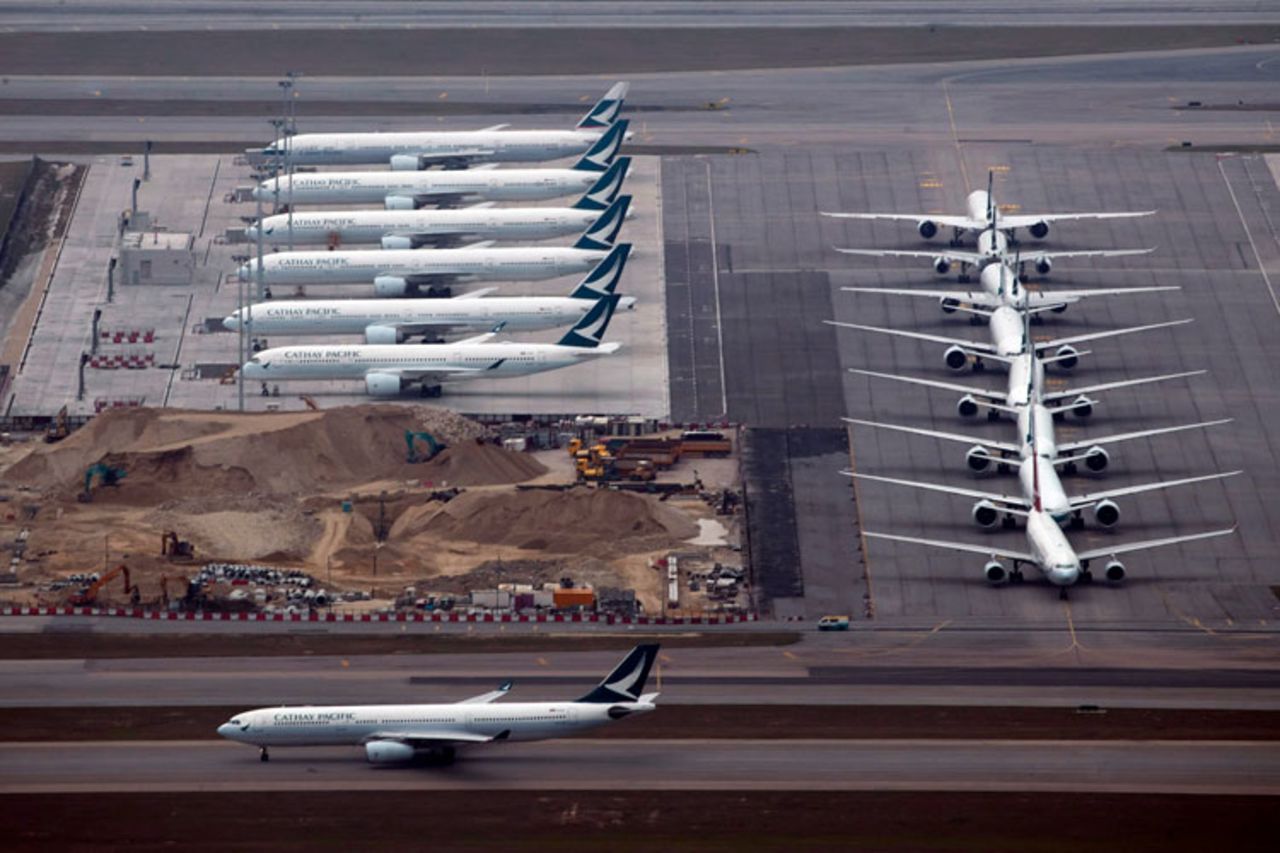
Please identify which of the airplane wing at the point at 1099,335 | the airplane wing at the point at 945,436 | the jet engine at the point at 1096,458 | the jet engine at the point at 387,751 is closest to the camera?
the jet engine at the point at 387,751

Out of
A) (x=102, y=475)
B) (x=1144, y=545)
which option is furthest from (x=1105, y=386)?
(x=102, y=475)

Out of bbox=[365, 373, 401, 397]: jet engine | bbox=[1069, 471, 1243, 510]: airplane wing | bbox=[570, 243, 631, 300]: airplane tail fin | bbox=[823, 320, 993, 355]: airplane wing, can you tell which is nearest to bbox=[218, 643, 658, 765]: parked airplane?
bbox=[1069, 471, 1243, 510]: airplane wing

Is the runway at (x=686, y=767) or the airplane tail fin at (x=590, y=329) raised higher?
the airplane tail fin at (x=590, y=329)

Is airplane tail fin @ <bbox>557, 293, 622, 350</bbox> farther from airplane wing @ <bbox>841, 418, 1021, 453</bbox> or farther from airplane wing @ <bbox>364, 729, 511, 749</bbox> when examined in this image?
airplane wing @ <bbox>364, 729, 511, 749</bbox>

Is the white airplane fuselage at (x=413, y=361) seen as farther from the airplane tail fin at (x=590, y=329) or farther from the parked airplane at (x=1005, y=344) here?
the parked airplane at (x=1005, y=344)

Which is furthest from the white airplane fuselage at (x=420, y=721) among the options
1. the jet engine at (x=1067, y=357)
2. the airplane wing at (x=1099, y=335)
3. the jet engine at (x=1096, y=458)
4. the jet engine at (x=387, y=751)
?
the airplane wing at (x=1099, y=335)

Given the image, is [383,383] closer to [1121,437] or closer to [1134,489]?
[1121,437]

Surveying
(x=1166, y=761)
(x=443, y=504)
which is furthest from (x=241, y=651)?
(x=1166, y=761)
